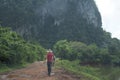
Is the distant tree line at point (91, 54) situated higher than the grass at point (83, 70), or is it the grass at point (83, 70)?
the distant tree line at point (91, 54)

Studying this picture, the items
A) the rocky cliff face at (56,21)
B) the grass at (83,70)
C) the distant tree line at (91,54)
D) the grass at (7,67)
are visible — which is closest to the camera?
the grass at (83,70)

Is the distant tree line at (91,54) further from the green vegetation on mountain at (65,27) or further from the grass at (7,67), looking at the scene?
the grass at (7,67)

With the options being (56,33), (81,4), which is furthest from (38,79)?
(81,4)

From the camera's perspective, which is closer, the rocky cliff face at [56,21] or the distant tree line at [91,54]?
the distant tree line at [91,54]

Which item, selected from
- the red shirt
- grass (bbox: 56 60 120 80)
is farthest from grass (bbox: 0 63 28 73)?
the red shirt

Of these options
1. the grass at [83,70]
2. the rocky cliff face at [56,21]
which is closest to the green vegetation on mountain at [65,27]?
the rocky cliff face at [56,21]

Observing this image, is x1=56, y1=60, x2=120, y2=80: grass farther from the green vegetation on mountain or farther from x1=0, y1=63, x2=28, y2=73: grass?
the green vegetation on mountain

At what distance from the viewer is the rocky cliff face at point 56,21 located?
99975mm

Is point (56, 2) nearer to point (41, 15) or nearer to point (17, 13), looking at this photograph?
point (41, 15)

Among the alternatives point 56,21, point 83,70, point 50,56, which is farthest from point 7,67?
point 56,21

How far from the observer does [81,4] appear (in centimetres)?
12719

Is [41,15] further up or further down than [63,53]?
further up

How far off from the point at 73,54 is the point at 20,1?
3748 cm

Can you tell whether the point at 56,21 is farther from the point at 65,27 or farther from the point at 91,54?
the point at 91,54
